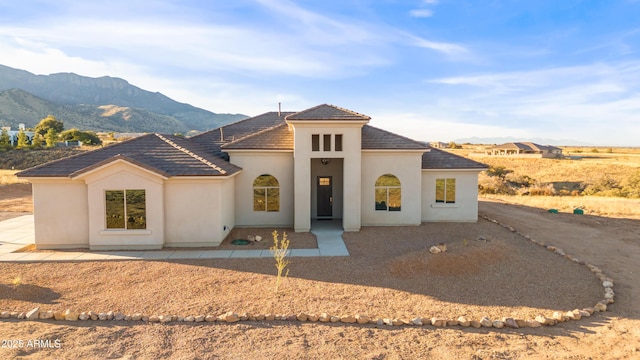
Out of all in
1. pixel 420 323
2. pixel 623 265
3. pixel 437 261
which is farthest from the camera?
pixel 623 265

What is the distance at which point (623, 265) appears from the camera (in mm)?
13469

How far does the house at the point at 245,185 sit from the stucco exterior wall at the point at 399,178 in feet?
0.17

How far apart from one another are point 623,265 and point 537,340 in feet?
28.1

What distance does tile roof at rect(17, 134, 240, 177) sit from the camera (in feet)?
49.3

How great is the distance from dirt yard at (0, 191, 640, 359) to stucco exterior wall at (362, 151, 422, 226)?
333 cm

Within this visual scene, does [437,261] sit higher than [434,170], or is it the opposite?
[434,170]

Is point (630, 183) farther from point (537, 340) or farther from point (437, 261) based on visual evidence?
point (537, 340)

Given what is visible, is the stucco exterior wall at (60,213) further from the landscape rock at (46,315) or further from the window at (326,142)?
the window at (326,142)

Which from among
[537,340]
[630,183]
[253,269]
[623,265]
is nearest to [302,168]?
[253,269]

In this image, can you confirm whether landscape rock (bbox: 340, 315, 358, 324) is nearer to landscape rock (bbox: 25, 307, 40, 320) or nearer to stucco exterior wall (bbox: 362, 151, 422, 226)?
landscape rock (bbox: 25, 307, 40, 320)

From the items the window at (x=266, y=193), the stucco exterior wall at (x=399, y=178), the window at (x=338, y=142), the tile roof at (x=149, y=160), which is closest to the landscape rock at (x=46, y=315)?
the tile roof at (x=149, y=160)

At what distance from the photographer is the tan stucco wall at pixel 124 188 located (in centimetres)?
1492

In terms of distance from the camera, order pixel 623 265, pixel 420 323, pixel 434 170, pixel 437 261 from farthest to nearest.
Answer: pixel 434 170
pixel 623 265
pixel 437 261
pixel 420 323

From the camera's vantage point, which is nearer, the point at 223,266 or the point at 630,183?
the point at 223,266
